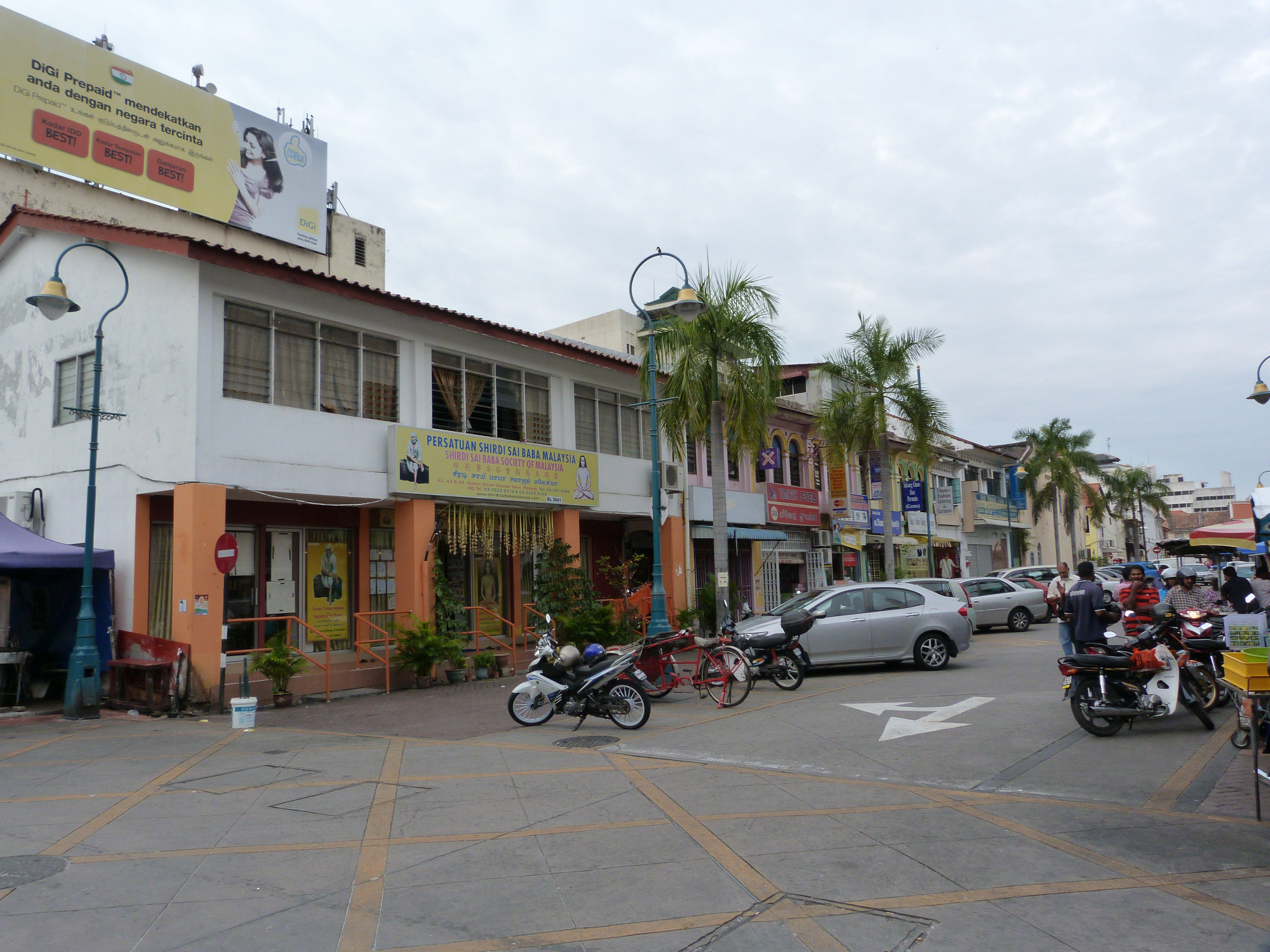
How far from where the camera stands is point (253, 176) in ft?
111

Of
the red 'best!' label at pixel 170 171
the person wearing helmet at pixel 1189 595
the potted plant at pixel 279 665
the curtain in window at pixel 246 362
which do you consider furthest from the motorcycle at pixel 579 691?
the red 'best!' label at pixel 170 171

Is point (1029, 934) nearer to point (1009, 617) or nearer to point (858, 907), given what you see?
point (858, 907)

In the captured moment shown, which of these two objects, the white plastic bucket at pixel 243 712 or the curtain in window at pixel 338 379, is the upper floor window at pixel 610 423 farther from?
the white plastic bucket at pixel 243 712

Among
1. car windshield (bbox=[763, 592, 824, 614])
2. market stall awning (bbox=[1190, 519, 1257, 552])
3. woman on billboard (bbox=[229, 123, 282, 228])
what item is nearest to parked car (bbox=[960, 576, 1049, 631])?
market stall awning (bbox=[1190, 519, 1257, 552])

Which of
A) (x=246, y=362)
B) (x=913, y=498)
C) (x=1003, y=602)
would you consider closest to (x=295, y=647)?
(x=246, y=362)

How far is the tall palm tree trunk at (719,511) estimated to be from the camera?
753 inches

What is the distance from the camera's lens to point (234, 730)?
11664 mm

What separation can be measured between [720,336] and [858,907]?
50.4ft

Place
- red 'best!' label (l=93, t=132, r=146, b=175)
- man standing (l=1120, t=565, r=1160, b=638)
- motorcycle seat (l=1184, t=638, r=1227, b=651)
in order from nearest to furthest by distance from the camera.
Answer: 1. motorcycle seat (l=1184, t=638, r=1227, b=651)
2. man standing (l=1120, t=565, r=1160, b=638)
3. red 'best!' label (l=93, t=132, r=146, b=175)

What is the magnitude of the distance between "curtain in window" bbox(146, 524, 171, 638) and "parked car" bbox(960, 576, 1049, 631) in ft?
62.2

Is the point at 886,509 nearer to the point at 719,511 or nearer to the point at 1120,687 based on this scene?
the point at 719,511

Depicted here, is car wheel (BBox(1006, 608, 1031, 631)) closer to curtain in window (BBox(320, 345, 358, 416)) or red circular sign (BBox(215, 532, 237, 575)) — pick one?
curtain in window (BBox(320, 345, 358, 416))

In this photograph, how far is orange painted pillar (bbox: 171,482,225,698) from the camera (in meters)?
13.2

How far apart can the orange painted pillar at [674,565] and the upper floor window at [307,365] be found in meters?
8.48
